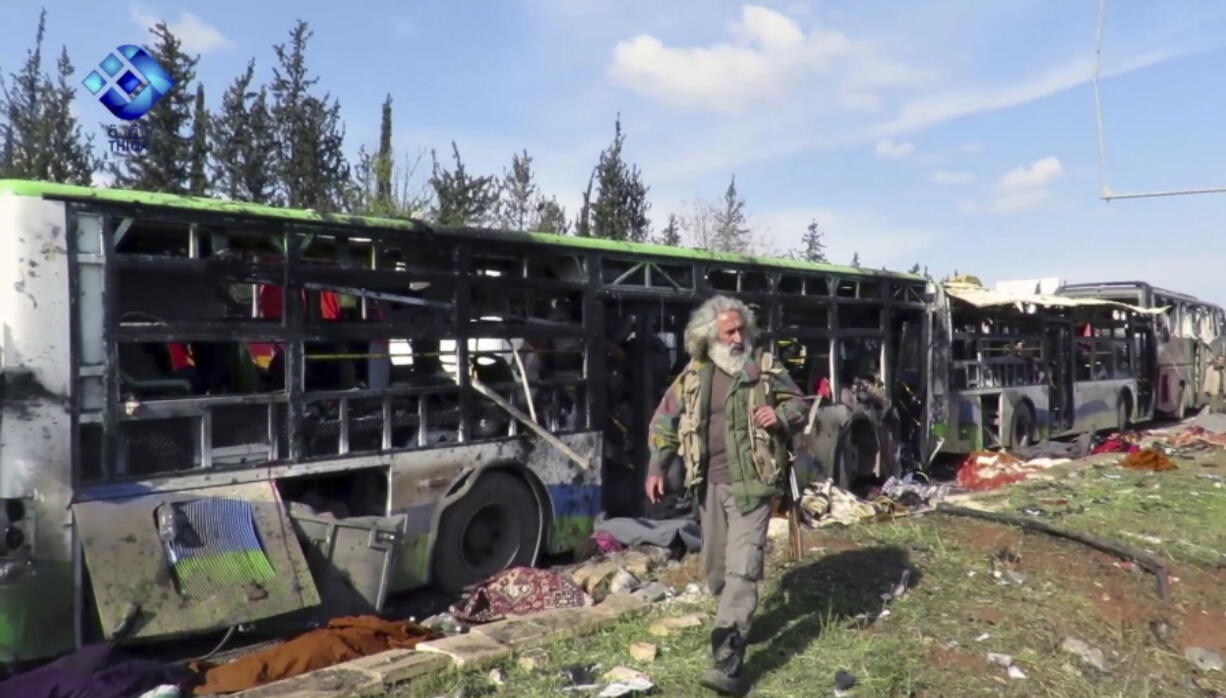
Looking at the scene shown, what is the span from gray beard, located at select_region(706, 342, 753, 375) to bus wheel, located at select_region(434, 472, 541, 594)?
2.59 metres

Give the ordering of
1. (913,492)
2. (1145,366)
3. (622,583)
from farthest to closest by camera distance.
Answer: (1145,366)
(913,492)
(622,583)

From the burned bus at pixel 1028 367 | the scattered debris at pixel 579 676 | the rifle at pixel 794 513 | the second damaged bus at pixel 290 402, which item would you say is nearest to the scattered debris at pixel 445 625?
the second damaged bus at pixel 290 402

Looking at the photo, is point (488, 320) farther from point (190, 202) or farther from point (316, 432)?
point (190, 202)

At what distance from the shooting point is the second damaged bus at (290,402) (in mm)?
4887

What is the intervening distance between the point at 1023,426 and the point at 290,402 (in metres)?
11.3

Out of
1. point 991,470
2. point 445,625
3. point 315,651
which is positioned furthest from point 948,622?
point 991,470

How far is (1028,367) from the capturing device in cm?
1432

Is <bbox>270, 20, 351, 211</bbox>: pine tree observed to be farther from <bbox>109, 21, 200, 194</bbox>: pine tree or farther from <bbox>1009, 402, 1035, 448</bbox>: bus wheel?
<bbox>1009, 402, 1035, 448</bbox>: bus wheel

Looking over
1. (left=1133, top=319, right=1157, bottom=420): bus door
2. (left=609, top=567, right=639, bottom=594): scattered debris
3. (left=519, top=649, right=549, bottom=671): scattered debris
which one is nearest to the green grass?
(left=519, top=649, right=549, bottom=671): scattered debris

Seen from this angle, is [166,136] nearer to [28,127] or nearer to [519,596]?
[28,127]

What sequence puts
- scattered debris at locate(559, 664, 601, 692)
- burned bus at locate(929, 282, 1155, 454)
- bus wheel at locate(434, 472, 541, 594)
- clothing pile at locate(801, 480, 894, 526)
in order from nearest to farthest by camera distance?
scattered debris at locate(559, 664, 601, 692)
bus wheel at locate(434, 472, 541, 594)
clothing pile at locate(801, 480, 894, 526)
burned bus at locate(929, 282, 1155, 454)

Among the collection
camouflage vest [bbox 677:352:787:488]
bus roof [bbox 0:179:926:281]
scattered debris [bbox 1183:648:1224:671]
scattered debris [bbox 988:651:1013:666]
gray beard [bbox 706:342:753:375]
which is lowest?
scattered debris [bbox 1183:648:1224:671]

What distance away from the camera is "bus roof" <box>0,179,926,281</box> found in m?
4.94

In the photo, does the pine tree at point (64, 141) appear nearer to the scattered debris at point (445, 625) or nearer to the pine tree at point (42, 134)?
the pine tree at point (42, 134)
